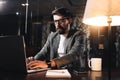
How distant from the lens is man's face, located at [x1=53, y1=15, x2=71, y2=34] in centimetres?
284

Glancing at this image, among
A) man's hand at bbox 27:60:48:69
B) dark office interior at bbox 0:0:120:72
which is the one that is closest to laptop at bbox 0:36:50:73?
man's hand at bbox 27:60:48:69

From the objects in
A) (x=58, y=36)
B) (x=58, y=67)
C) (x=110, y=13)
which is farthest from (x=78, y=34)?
(x=110, y=13)

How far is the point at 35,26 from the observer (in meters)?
3.78

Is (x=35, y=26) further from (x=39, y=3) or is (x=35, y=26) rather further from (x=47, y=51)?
(x=47, y=51)

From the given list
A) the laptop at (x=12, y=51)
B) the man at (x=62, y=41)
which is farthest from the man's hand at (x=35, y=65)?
the man at (x=62, y=41)

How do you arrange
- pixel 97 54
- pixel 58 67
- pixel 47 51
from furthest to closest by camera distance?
pixel 97 54 → pixel 47 51 → pixel 58 67

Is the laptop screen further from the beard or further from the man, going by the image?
the beard

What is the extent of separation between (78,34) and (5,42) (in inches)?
51.0

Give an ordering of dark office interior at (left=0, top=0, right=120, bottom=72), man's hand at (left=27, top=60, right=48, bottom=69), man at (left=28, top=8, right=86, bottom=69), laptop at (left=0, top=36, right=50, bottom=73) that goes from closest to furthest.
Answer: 1. laptop at (left=0, top=36, right=50, bottom=73)
2. man's hand at (left=27, top=60, right=48, bottom=69)
3. man at (left=28, top=8, right=86, bottom=69)
4. dark office interior at (left=0, top=0, right=120, bottom=72)

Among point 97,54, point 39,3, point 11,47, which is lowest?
point 97,54

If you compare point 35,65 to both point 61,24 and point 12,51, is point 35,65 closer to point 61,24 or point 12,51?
point 12,51

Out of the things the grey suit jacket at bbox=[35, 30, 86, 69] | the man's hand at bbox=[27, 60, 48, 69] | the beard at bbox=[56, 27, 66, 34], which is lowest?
the man's hand at bbox=[27, 60, 48, 69]

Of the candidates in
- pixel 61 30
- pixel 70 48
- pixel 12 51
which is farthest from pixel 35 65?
pixel 61 30

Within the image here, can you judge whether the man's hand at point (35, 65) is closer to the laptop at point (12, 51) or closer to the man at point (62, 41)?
the laptop at point (12, 51)
